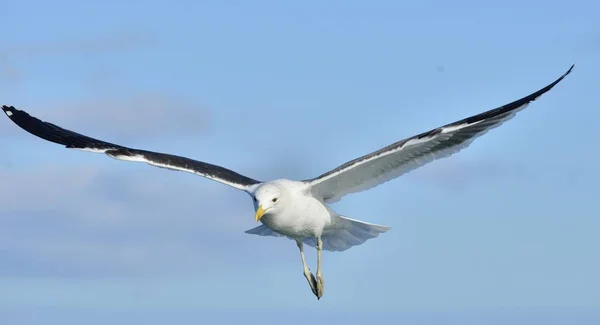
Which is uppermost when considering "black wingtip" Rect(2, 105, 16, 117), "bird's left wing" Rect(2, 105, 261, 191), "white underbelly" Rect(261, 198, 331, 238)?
"black wingtip" Rect(2, 105, 16, 117)

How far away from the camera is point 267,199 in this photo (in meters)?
14.5

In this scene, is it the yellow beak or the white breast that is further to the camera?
the white breast

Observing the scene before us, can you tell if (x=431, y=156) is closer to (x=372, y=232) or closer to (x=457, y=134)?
(x=457, y=134)

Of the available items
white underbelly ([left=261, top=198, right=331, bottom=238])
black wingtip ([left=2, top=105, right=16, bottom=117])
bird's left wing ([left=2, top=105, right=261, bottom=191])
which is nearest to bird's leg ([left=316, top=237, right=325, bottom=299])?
white underbelly ([left=261, top=198, right=331, bottom=238])

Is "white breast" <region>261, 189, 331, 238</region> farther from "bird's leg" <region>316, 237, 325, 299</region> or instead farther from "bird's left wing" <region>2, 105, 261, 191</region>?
"bird's left wing" <region>2, 105, 261, 191</region>

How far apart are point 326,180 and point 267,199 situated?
1.09 meters

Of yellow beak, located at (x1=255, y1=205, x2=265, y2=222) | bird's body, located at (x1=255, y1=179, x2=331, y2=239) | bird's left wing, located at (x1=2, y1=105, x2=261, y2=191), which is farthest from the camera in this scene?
bird's left wing, located at (x1=2, y1=105, x2=261, y2=191)

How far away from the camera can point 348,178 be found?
15.6 m

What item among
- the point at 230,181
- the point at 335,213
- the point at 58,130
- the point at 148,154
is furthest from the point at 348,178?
the point at 58,130

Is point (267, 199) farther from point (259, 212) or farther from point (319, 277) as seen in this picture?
point (319, 277)

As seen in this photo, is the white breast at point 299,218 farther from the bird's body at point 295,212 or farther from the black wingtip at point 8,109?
the black wingtip at point 8,109

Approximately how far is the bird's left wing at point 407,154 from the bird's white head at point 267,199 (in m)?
0.69

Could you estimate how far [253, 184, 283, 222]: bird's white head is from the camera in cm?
1438

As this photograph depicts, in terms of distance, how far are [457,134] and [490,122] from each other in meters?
0.48
